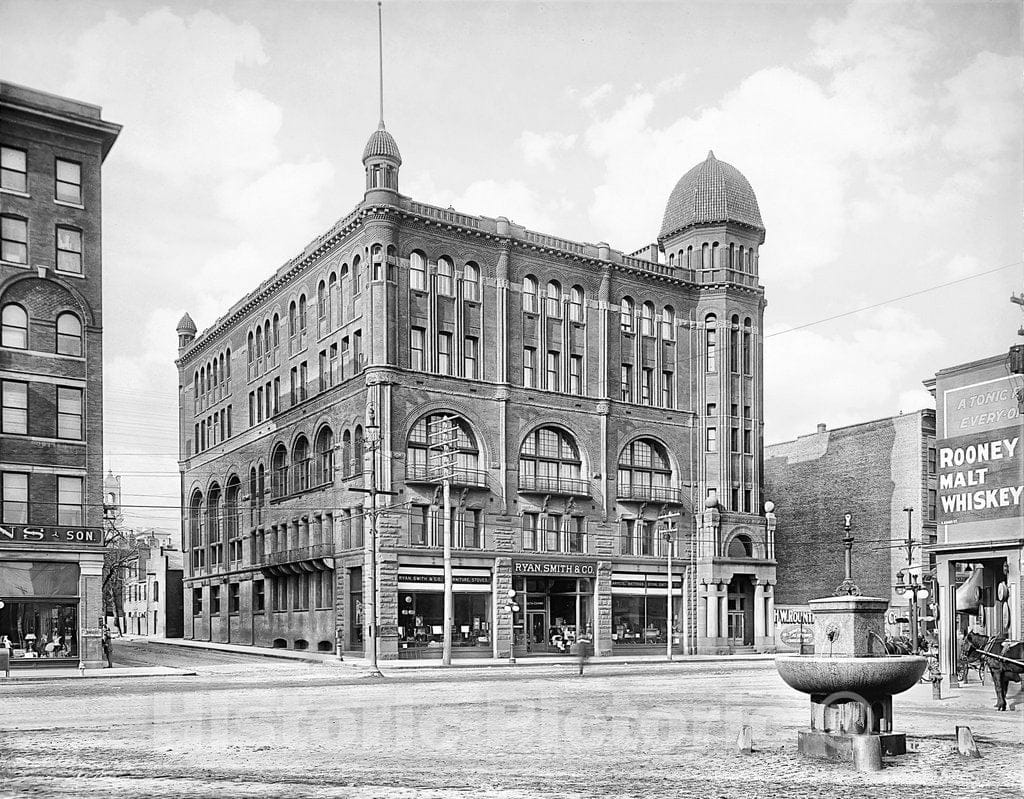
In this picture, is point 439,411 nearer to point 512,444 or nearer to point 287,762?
point 512,444

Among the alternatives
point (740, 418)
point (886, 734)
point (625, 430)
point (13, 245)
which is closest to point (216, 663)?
point (13, 245)

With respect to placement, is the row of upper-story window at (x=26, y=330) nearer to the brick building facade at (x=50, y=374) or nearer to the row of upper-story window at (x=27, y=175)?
the brick building facade at (x=50, y=374)

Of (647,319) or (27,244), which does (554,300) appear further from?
(27,244)

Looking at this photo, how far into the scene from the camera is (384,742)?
18234mm

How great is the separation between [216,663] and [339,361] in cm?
1669

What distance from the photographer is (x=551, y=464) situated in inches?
2387

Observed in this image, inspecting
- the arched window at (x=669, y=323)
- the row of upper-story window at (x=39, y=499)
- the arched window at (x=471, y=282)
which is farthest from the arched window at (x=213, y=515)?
the arched window at (x=669, y=323)

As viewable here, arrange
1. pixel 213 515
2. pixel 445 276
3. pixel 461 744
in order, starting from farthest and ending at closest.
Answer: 1. pixel 213 515
2. pixel 445 276
3. pixel 461 744

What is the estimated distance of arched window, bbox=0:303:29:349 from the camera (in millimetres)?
44219

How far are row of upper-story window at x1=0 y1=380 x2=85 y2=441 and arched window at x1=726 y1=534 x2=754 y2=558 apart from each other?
3710 cm

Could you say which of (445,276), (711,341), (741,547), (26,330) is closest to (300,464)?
(445,276)

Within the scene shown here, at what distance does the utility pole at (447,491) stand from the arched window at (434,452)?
0.39ft

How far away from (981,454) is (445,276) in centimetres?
3156

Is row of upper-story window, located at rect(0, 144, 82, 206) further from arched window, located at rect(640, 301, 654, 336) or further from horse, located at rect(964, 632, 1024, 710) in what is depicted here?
horse, located at rect(964, 632, 1024, 710)
